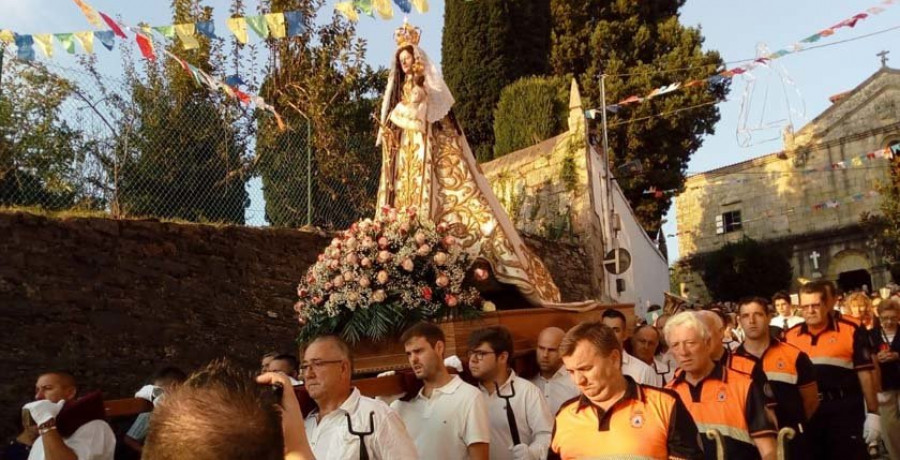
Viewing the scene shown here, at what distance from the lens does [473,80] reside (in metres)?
26.5

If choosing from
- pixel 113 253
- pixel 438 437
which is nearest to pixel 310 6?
pixel 113 253

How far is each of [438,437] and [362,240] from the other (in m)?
1.65

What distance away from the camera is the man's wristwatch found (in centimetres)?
391

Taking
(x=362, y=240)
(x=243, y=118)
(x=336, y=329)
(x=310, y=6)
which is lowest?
(x=336, y=329)

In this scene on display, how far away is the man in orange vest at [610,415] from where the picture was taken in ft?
10.5

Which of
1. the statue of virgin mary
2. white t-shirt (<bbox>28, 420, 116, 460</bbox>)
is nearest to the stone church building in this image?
the statue of virgin mary

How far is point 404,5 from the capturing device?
8133 millimetres

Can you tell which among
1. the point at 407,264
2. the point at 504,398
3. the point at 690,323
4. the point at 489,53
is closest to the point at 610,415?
the point at 690,323

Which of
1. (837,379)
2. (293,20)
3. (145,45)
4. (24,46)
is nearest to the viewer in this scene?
(837,379)

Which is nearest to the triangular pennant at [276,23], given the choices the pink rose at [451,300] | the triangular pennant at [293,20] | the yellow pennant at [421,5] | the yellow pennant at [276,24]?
the yellow pennant at [276,24]

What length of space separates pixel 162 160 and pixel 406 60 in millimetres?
3309

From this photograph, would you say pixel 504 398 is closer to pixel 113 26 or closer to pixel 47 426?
pixel 47 426

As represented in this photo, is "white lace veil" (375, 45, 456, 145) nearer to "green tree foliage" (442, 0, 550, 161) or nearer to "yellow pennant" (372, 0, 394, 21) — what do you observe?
"yellow pennant" (372, 0, 394, 21)

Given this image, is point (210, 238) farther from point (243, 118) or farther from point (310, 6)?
point (310, 6)
